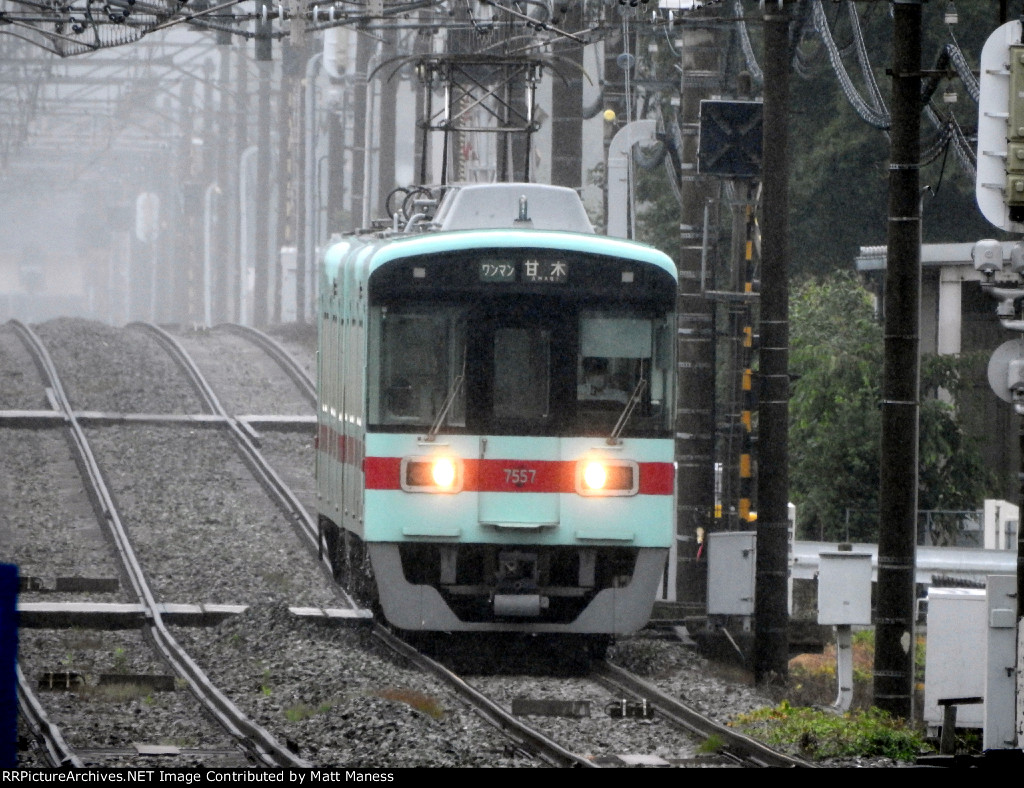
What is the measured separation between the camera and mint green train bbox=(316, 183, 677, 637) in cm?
1357

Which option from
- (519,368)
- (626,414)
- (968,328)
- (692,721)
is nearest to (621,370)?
(626,414)

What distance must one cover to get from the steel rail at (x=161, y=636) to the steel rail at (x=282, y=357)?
376cm

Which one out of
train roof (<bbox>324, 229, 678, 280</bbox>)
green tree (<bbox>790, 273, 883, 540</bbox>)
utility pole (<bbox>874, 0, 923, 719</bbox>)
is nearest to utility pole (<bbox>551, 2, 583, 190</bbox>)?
green tree (<bbox>790, 273, 883, 540</bbox>)

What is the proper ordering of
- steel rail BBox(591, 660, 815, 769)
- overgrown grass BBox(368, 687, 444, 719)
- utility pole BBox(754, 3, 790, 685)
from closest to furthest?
steel rail BBox(591, 660, 815, 769) → overgrown grass BBox(368, 687, 444, 719) → utility pole BBox(754, 3, 790, 685)

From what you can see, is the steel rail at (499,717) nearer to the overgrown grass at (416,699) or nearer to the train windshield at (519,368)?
the overgrown grass at (416,699)

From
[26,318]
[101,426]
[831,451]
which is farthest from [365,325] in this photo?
[26,318]

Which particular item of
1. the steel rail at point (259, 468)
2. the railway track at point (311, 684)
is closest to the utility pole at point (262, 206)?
the steel rail at point (259, 468)

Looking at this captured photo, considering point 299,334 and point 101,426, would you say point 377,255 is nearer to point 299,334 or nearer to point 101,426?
point 101,426

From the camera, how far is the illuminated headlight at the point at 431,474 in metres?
13.6

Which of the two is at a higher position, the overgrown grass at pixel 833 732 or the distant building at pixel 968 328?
the distant building at pixel 968 328

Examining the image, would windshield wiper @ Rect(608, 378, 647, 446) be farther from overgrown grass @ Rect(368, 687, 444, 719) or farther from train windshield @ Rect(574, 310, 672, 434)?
overgrown grass @ Rect(368, 687, 444, 719)

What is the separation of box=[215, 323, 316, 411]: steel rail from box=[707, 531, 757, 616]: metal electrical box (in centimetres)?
1399

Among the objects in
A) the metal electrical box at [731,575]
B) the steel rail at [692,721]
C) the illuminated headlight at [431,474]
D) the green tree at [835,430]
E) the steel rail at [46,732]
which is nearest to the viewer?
the steel rail at [46,732]

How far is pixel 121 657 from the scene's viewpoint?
13555 millimetres
